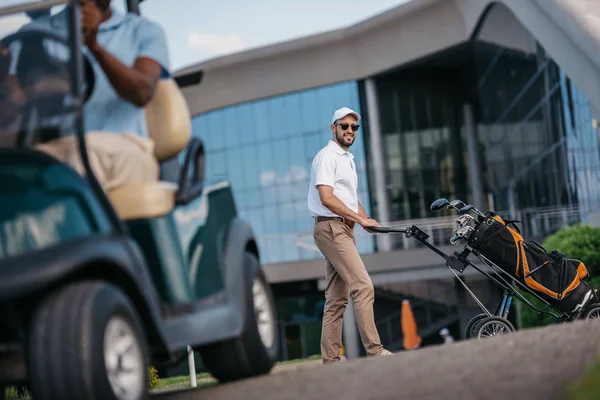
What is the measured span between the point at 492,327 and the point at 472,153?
130 feet

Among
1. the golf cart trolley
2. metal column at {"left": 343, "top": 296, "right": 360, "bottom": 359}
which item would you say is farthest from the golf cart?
metal column at {"left": 343, "top": 296, "right": 360, "bottom": 359}

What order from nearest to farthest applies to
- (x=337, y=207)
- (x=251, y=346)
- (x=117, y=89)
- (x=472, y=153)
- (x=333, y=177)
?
(x=117, y=89) → (x=251, y=346) → (x=337, y=207) → (x=333, y=177) → (x=472, y=153)

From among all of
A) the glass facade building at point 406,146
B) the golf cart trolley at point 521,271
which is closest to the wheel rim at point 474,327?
Answer: the golf cart trolley at point 521,271

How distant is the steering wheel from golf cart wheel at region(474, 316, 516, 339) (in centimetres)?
489

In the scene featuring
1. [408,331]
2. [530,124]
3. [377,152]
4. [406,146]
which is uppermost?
[406,146]

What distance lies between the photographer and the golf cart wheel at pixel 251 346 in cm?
591

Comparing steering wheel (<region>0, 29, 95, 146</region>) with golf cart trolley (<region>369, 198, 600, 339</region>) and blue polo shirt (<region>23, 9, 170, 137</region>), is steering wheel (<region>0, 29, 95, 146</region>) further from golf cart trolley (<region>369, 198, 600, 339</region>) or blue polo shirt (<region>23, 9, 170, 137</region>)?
golf cart trolley (<region>369, 198, 600, 339</region>)

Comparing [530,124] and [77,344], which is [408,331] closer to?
[530,124]

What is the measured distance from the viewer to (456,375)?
475cm

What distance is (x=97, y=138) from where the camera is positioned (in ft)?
16.0

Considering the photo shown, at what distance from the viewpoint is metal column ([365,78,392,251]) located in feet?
152

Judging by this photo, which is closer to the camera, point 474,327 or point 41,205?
point 41,205

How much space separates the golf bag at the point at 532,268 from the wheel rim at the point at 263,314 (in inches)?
127

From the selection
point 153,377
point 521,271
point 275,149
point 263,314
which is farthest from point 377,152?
point 263,314
